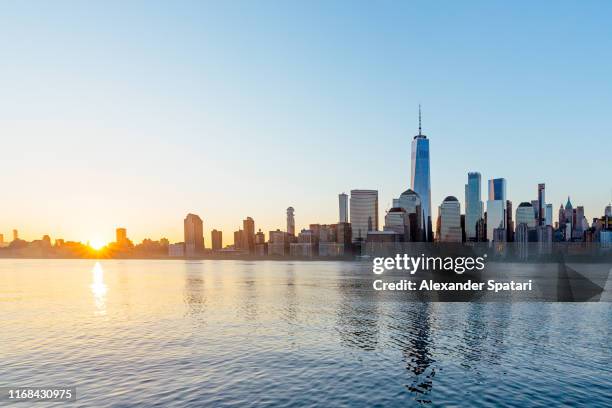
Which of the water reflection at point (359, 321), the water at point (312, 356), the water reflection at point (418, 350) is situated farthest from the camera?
the water reflection at point (359, 321)

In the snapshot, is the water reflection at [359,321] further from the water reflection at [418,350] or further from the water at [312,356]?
the water reflection at [418,350]

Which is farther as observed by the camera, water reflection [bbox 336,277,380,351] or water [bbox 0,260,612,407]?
water reflection [bbox 336,277,380,351]

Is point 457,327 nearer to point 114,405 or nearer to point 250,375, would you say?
point 250,375

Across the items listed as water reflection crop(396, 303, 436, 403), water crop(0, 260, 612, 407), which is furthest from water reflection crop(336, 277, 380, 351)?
water reflection crop(396, 303, 436, 403)

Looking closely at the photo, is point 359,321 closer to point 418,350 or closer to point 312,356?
point 418,350

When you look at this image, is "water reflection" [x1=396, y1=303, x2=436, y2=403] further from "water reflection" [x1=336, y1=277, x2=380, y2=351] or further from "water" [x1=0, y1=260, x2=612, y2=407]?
"water reflection" [x1=336, y1=277, x2=380, y2=351]

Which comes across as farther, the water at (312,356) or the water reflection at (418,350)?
the water reflection at (418,350)

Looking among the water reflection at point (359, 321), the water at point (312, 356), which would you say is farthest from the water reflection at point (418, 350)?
the water reflection at point (359, 321)

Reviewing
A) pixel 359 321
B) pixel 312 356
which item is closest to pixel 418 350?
pixel 312 356

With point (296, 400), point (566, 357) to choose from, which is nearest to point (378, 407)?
point (296, 400)
